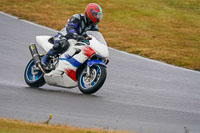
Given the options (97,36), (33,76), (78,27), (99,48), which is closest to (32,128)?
(99,48)

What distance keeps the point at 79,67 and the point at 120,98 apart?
0.97 meters

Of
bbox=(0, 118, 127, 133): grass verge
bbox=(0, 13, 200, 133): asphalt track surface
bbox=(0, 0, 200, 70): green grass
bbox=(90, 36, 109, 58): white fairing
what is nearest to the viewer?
bbox=(0, 118, 127, 133): grass verge

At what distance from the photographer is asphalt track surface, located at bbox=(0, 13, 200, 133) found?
7.46 meters

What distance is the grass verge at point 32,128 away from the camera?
6.14 metres

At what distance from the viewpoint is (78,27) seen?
33.8 ft

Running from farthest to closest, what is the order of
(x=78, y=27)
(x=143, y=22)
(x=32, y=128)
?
(x=143, y=22)
(x=78, y=27)
(x=32, y=128)

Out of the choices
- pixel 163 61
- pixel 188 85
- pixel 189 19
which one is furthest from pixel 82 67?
pixel 189 19

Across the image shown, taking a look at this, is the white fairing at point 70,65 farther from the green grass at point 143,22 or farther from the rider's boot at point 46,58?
the green grass at point 143,22

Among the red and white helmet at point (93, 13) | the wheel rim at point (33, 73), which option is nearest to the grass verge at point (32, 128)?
the red and white helmet at point (93, 13)

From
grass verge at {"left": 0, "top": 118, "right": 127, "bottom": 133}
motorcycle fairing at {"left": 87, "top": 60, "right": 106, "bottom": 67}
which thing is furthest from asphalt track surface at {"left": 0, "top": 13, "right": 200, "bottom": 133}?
motorcycle fairing at {"left": 87, "top": 60, "right": 106, "bottom": 67}

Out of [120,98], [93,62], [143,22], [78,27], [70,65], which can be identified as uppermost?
[143,22]

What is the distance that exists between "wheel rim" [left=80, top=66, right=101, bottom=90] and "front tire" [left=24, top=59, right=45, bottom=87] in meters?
1.04

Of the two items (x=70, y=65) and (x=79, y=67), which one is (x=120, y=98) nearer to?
(x=79, y=67)

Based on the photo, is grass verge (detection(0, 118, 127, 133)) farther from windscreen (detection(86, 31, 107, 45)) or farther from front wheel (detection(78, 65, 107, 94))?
windscreen (detection(86, 31, 107, 45))
